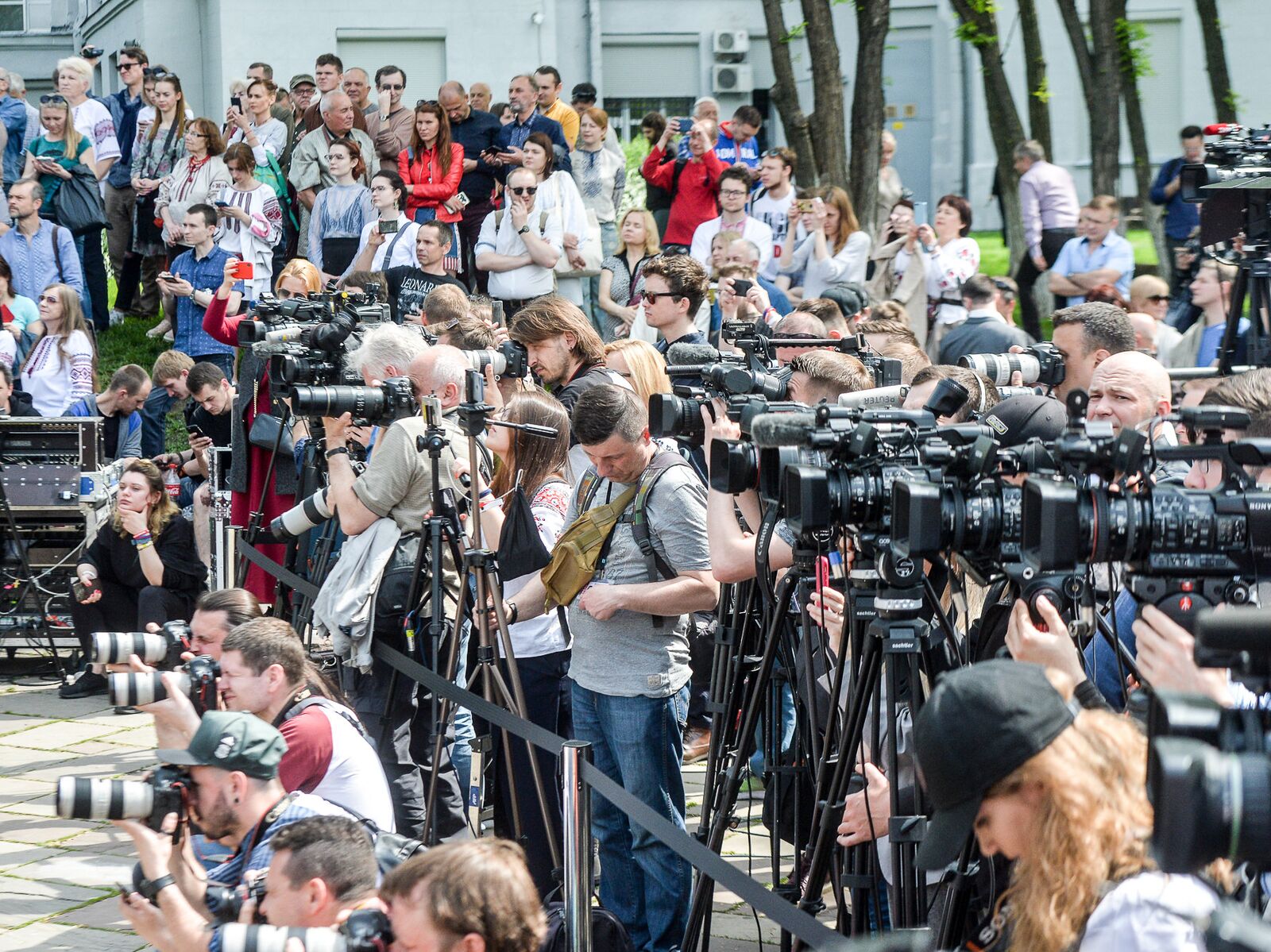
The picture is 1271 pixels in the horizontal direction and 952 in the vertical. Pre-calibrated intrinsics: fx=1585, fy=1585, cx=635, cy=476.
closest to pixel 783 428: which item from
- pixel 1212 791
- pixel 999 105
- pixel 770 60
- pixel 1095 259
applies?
pixel 1212 791

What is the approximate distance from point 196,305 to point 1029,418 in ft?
27.6

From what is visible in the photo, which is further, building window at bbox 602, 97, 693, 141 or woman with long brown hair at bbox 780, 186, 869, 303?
building window at bbox 602, 97, 693, 141

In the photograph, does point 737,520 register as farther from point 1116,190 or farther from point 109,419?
point 1116,190

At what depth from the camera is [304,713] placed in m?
4.55

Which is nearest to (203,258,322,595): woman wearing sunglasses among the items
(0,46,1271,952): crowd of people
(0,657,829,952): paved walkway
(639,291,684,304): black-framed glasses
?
(0,46,1271,952): crowd of people

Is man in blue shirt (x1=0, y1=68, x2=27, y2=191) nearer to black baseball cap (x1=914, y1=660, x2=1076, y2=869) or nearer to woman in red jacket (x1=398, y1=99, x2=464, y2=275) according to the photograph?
woman in red jacket (x1=398, y1=99, x2=464, y2=275)

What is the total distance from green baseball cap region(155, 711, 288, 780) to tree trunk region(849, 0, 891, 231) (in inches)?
374

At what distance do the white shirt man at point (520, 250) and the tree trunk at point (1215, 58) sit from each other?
7.23 meters

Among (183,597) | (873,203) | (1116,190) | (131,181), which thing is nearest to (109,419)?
(183,597)

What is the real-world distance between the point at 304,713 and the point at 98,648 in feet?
2.06

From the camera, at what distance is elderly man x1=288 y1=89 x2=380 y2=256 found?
13.1 metres

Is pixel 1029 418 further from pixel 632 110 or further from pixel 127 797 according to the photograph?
pixel 632 110

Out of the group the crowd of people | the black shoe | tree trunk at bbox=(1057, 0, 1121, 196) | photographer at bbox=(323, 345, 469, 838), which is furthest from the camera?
tree trunk at bbox=(1057, 0, 1121, 196)

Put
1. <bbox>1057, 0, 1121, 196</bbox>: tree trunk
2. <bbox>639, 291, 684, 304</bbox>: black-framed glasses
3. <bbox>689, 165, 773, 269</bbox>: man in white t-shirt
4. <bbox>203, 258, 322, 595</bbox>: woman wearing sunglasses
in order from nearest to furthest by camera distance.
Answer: <bbox>639, 291, 684, 304</bbox>: black-framed glasses < <bbox>203, 258, 322, 595</bbox>: woman wearing sunglasses < <bbox>689, 165, 773, 269</bbox>: man in white t-shirt < <bbox>1057, 0, 1121, 196</bbox>: tree trunk
